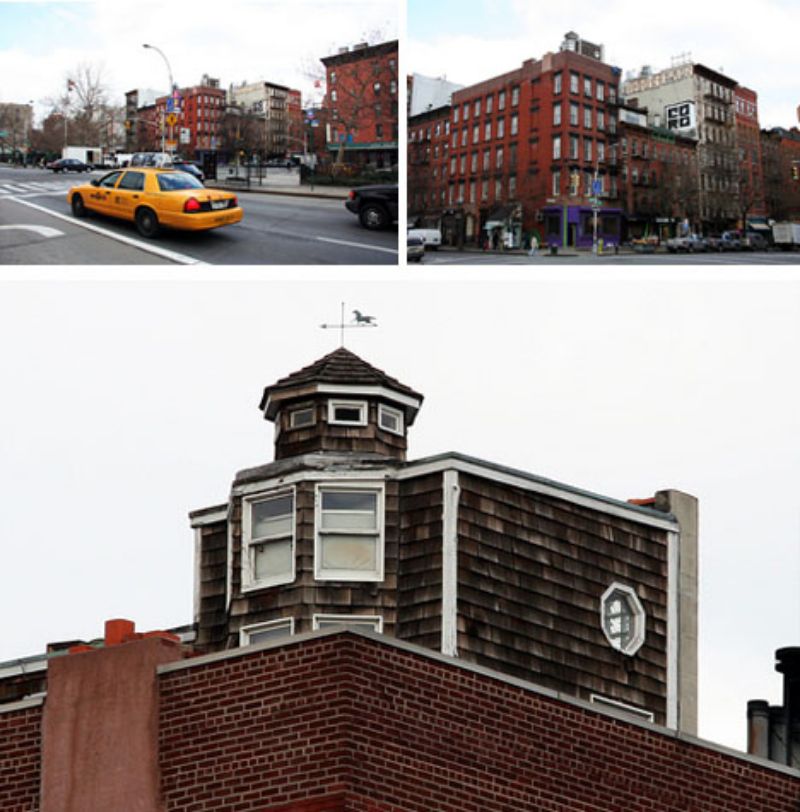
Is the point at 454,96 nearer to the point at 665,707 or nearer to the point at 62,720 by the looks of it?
the point at 665,707

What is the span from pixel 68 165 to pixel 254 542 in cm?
3730

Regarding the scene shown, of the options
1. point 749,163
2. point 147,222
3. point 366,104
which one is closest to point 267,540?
point 147,222

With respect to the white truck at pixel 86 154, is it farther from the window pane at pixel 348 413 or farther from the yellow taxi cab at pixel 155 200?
the window pane at pixel 348 413

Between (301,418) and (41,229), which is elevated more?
(41,229)

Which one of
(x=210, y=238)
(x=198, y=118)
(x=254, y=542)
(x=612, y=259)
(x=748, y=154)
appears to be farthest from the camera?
(x=748, y=154)

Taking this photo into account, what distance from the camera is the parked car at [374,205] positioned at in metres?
58.2

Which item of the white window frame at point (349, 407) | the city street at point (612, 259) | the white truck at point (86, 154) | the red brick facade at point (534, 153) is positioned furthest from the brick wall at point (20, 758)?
the red brick facade at point (534, 153)

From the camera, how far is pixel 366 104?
5975 centimetres

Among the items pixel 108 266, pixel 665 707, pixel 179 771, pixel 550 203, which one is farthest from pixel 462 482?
pixel 550 203

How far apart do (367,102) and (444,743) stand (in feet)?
129

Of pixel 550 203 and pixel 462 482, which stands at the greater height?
pixel 550 203

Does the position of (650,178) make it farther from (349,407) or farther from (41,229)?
(349,407)

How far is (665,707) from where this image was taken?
28.8 m

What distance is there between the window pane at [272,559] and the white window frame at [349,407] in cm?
339
